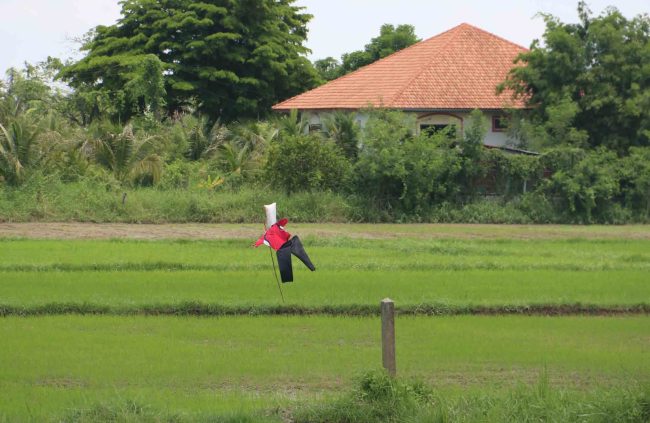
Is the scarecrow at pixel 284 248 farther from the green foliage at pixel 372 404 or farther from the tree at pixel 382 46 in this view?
the tree at pixel 382 46

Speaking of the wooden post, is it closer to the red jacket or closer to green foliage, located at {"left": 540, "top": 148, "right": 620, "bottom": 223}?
the red jacket

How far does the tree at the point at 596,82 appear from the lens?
3189 centimetres

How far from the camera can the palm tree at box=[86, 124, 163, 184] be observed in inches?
1198

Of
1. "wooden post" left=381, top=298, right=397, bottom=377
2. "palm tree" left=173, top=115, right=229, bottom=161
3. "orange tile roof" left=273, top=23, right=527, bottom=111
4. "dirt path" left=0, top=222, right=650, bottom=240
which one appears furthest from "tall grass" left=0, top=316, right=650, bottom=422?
"orange tile roof" left=273, top=23, right=527, bottom=111

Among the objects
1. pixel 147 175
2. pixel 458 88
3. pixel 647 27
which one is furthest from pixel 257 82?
pixel 647 27

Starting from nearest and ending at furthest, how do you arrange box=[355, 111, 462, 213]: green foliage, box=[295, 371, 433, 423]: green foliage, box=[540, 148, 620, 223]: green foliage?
1. box=[295, 371, 433, 423]: green foliage
2. box=[355, 111, 462, 213]: green foliage
3. box=[540, 148, 620, 223]: green foliage

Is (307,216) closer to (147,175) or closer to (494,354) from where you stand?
(147,175)

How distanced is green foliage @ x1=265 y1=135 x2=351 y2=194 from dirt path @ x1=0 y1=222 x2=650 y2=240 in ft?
6.94

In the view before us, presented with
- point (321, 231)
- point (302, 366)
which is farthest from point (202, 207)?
point (302, 366)

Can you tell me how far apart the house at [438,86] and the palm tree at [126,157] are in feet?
30.4

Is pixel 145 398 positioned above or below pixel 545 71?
below

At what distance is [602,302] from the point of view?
1462 cm

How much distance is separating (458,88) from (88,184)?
15776 mm

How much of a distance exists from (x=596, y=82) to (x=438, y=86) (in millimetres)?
7463
